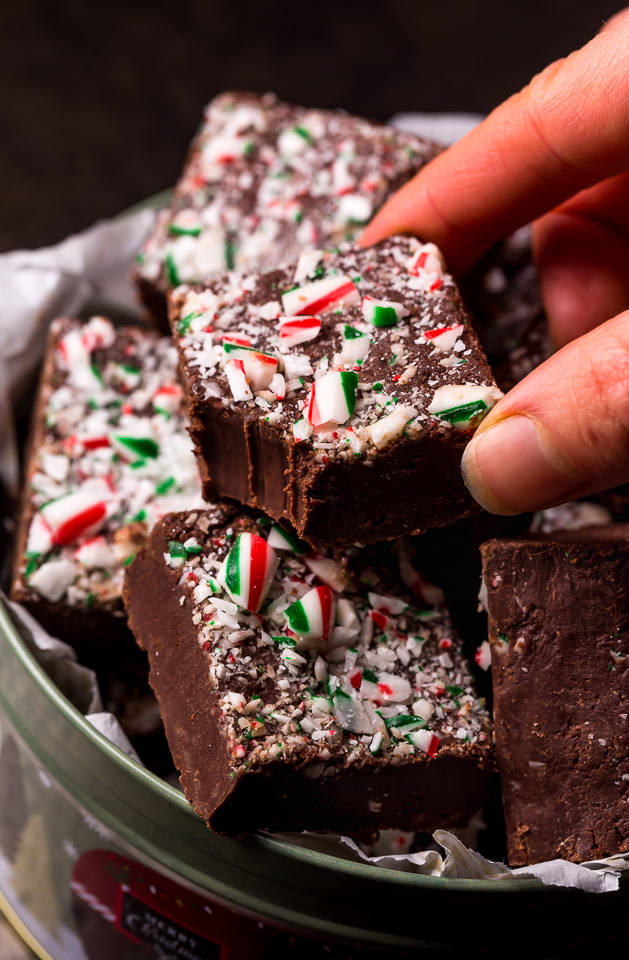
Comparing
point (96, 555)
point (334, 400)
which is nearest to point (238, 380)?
point (334, 400)

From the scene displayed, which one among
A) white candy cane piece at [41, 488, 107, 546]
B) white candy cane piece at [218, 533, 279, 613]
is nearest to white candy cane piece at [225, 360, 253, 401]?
white candy cane piece at [218, 533, 279, 613]

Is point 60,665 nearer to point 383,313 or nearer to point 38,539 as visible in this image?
point 38,539

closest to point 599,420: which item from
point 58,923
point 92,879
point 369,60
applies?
point 92,879

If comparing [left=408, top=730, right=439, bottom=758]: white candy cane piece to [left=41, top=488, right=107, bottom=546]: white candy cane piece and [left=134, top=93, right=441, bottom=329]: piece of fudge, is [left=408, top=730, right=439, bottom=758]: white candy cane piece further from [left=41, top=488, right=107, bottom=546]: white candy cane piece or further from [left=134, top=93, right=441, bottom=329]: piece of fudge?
[left=134, top=93, right=441, bottom=329]: piece of fudge

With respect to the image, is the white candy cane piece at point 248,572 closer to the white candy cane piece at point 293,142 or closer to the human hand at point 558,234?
the human hand at point 558,234

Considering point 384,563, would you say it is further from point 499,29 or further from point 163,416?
point 499,29

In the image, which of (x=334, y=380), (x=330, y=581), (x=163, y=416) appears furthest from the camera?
(x=163, y=416)

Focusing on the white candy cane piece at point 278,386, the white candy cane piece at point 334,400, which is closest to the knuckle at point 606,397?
the white candy cane piece at point 334,400
